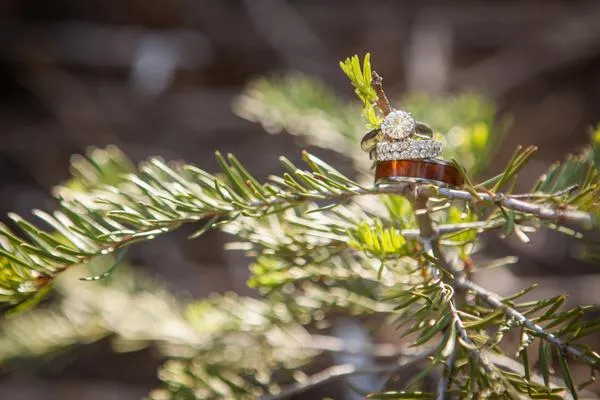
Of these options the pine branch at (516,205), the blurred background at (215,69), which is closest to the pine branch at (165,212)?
the pine branch at (516,205)

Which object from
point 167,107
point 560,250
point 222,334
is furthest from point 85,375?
point 560,250

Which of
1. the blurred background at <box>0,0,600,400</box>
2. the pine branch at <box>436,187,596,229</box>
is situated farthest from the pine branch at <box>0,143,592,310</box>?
the blurred background at <box>0,0,600,400</box>

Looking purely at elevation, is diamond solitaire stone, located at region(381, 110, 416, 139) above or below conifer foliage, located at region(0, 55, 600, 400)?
above

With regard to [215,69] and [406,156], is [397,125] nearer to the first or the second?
[406,156]

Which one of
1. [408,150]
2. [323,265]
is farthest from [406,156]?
[323,265]

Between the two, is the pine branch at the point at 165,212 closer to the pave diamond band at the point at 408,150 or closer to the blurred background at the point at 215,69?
the pave diamond band at the point at 408,150

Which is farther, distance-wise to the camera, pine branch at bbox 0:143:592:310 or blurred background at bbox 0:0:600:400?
blurred background at bbox 0:0:600:400

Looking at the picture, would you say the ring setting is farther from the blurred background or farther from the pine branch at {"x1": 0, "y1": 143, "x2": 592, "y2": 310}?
the blurred background

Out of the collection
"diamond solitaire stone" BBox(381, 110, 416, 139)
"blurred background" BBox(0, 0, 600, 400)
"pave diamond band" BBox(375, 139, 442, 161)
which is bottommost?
"pave diamond band" BBox(375, 139, 442, 161)
